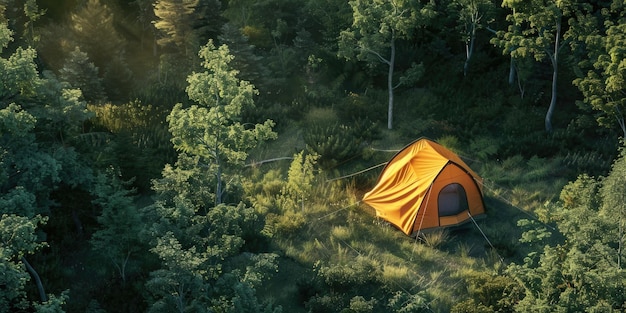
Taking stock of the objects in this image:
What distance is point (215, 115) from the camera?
15.3 meters

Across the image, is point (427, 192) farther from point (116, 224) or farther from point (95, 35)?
point (95, 35)

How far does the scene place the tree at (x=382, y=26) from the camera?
2072 cm

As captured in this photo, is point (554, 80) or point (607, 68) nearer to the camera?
point (607, 68)

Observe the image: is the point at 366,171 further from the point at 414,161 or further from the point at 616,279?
the point at 616,279

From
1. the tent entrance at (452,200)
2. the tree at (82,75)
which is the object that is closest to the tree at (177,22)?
the tree at (82,75)

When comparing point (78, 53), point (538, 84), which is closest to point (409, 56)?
point (538, 84)

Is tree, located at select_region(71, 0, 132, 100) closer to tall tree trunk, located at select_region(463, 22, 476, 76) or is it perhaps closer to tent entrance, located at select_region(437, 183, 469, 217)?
tall tree trunk, located at select_region(463, 22, 476, 76)

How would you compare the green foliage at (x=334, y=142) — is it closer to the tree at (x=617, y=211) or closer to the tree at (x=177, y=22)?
the tree at (x=177, y=22)

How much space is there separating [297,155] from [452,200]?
4604mm

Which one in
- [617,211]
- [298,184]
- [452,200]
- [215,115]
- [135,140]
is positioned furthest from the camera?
[135,140]

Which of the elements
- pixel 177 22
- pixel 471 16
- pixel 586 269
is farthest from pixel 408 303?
pixel 177 22

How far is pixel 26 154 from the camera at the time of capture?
573 inches

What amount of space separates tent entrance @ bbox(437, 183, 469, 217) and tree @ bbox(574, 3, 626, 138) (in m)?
4.93

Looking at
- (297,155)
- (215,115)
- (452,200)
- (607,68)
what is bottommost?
(452,200)
